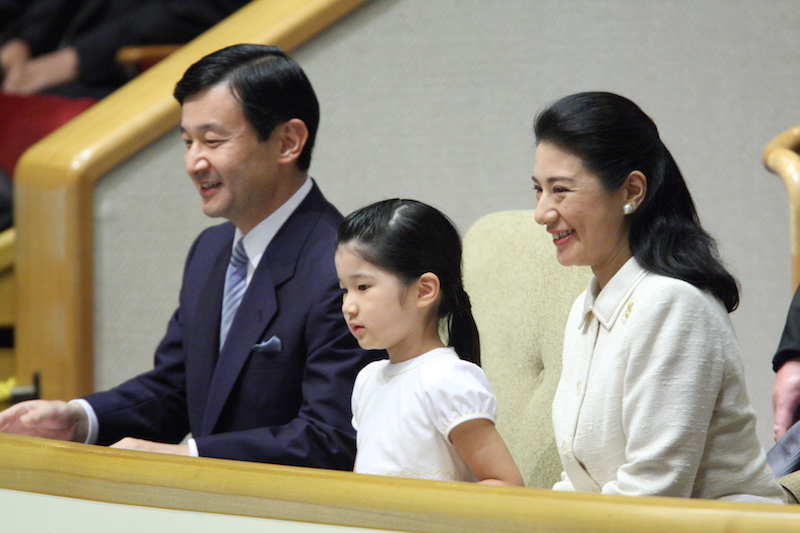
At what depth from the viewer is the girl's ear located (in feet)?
3.68

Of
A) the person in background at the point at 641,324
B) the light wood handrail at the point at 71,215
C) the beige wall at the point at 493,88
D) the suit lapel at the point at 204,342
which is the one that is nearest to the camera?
the person in background at the point at 641,324

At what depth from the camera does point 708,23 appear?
2141 mm

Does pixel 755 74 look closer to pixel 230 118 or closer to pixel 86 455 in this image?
pixel 230 118

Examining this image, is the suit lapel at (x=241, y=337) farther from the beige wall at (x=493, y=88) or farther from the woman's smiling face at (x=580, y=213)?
the beige wall at (x=493, y=88)

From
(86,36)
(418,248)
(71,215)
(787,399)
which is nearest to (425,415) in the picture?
(418,248)

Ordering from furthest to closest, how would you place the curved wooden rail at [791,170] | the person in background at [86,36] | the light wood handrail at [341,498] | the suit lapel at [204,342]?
1. the person in background at [86,36]
2. the curved wooden rail at [791,170]
3. the suit lapel at [204,342]
4. the light wood handrail at [341,498]

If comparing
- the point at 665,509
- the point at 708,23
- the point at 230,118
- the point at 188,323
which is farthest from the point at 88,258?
the point at 665,509

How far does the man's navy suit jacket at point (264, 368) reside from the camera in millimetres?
1273

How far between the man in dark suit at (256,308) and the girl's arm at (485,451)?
10.2 inches

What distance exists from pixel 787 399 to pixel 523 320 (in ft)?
1.38

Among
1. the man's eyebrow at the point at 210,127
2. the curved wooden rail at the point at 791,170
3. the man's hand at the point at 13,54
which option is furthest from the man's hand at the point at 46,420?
the man's hand at the point at 13,54

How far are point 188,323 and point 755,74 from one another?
1.41m

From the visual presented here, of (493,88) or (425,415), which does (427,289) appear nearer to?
(425,415)

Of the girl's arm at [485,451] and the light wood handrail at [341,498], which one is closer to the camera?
the light wood handrail at [341,498]
